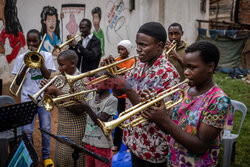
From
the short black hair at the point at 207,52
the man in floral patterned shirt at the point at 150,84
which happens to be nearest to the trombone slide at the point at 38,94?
the man in floral patterned shirt at the point at 150,84

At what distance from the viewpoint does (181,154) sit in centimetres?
179

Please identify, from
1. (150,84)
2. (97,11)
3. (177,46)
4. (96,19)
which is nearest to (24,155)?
(150,84)

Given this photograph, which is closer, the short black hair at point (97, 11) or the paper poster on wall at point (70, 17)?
the paper poster on wall at point (70, 17)

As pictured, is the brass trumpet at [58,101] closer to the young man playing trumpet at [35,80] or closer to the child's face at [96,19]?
the young man playing trumpet at [35,80]

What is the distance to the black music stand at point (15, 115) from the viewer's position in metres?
2.55

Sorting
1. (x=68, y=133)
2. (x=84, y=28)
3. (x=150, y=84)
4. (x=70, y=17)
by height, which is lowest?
(x=68, y=133)

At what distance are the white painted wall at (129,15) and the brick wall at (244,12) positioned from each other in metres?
2.88

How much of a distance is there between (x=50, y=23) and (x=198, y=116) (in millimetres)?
6175

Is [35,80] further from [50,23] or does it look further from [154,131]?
[50,23]

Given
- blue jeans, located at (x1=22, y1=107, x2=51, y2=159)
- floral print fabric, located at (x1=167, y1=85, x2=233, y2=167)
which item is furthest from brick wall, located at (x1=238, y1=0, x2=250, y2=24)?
floral print fabric, located at (x1=167, y1=85, x2=233, y2=167)

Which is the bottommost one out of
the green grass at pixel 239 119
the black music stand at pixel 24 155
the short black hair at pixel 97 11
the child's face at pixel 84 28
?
the green grass at pixel 239 119

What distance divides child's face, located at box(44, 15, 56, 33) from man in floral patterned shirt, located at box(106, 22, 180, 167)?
Answer: 17.4 feet

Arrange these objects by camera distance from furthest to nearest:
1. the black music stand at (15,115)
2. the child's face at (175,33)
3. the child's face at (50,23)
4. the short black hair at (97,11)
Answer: the short black hair at (97,11) → the child's face at (50,23) → the child's face at (175,33) → the black music stand at (15,115)

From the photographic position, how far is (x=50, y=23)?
6766 mm
